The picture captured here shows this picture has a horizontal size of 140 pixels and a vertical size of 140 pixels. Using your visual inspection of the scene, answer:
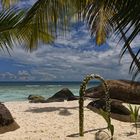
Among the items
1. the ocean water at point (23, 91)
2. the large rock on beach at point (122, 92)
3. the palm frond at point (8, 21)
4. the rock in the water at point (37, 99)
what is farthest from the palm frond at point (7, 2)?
the ocean water at point (23, 91)

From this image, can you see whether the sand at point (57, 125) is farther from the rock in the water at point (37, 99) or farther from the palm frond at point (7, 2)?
the rock in the water at point (37, 99)

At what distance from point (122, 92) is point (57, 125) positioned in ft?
19.2

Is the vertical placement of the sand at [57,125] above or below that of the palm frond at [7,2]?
below

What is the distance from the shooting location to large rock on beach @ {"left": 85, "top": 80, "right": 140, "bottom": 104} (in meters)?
14.3

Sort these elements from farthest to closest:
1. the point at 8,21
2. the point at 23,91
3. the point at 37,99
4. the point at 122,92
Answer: the point at 23,91 < the point at 37,99 < the point at 122,92 < the point at 8,21

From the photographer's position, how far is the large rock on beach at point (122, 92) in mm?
14323

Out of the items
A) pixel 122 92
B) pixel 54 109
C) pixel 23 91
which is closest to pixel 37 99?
pixel 122 92

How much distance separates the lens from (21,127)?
9062 millimetres

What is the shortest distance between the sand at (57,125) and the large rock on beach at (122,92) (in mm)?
3681

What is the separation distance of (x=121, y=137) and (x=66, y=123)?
59.5 inches

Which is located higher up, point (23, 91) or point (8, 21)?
point (8, 21)

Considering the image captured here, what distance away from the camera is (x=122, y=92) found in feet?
48.2

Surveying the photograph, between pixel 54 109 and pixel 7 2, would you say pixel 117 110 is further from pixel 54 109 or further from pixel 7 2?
pixel 7 2

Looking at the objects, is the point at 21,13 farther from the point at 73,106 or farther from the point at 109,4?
the point at 73,106
